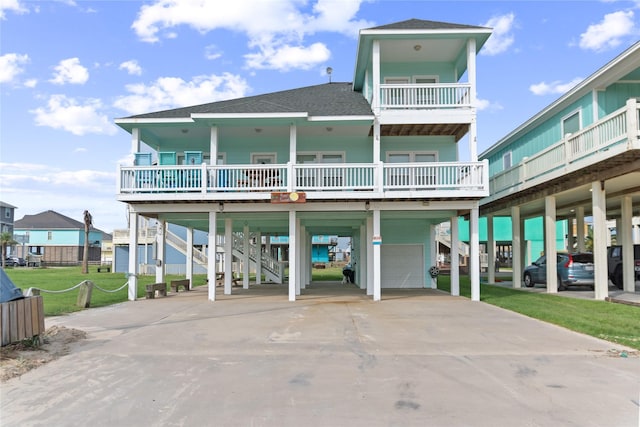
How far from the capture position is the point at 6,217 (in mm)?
69000

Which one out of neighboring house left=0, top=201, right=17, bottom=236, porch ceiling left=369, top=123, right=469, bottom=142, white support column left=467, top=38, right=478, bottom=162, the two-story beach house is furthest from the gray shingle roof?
neighboring house left=0, top=201, right=17, bottom=236

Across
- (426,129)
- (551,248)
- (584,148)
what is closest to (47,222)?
(426,129)

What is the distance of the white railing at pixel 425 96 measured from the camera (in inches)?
666

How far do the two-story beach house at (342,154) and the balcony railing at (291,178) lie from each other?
0.04m

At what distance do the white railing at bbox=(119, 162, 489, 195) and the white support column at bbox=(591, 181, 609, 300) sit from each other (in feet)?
10.9

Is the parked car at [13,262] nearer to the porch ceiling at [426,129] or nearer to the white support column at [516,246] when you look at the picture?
the porch ceiling at [426,129]

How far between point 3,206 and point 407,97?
6967 centimetres

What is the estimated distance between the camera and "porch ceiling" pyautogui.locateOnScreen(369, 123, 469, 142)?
17625 millimetres

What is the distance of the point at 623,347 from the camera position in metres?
8.21

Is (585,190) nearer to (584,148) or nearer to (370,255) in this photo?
(584,148)

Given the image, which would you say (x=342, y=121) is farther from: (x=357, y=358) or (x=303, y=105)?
(x=357, y=358)

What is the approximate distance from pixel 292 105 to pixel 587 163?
10.2 metres

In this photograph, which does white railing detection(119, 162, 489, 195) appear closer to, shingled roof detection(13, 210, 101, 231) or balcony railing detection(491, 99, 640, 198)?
balcony railing detection(491, 99, 640, 198)

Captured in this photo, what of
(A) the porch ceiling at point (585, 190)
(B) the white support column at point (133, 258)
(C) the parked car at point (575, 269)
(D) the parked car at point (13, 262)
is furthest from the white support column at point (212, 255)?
(D) the parked car at point (13, 262)
